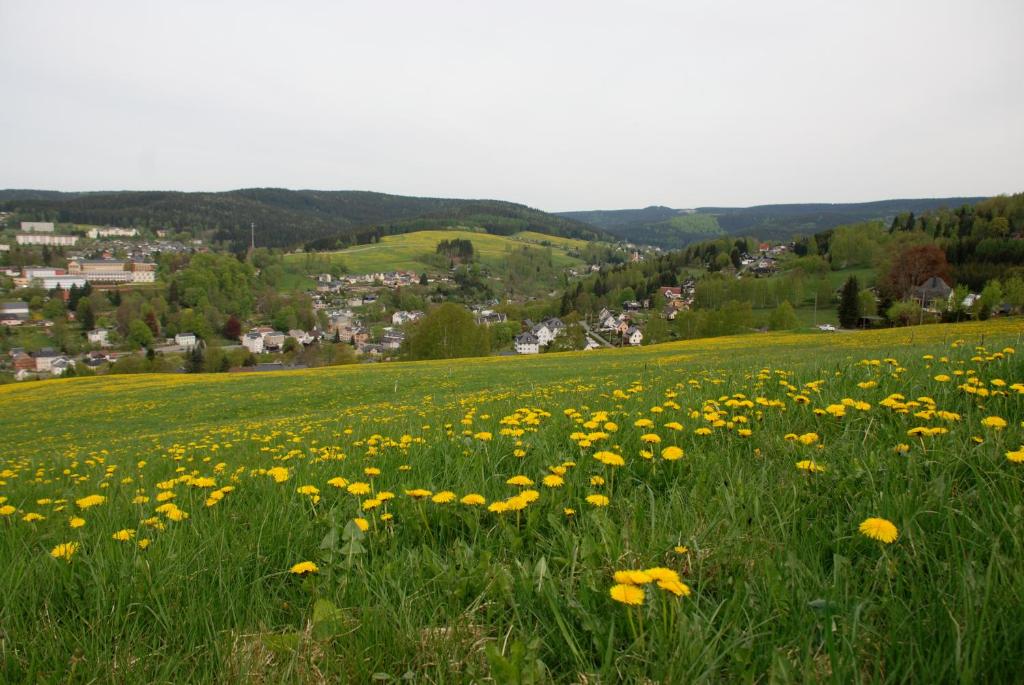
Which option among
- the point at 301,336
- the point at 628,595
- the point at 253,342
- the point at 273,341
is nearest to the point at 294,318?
the point at 301,336

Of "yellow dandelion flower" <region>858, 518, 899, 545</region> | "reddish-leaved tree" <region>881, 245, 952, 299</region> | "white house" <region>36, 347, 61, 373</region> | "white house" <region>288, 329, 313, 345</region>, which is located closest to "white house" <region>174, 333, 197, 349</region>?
"white house" <region>288, 329, 313, 345</region>

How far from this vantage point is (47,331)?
121 metres

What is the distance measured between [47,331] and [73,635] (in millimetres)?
159317

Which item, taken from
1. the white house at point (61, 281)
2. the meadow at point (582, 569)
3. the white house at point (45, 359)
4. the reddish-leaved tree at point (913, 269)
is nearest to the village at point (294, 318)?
the white house at point (45, 359)

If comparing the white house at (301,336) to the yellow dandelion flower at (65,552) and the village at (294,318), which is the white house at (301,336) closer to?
the village at (294,318)

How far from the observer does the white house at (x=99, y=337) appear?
4715 inches

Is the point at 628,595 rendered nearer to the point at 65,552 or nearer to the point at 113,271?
the point at 65,552

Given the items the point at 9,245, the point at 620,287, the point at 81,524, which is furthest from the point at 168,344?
the point at 81,524

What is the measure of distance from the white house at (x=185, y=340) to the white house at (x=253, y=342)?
10.8m

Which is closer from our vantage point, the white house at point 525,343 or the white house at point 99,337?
the white house at point 99,337

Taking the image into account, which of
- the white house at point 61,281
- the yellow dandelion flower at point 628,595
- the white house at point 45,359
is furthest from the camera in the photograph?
the white house at point 61,281

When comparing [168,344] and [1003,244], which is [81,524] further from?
[168,344]

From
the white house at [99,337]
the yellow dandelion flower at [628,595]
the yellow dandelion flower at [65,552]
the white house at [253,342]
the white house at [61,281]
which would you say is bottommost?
the white house at [253,342]

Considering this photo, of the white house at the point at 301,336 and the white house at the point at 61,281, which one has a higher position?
the white house at the point at 61,281
